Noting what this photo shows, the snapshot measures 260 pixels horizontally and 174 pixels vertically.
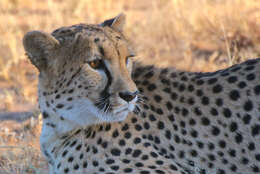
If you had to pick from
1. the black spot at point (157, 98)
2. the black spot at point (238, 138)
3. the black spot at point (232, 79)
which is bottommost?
the black spot at point (238, 138)

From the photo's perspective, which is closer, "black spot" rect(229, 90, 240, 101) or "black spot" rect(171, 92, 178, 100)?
"black spot" rect(229, 90, 240, 101)

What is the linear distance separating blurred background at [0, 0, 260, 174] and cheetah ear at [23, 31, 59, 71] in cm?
131

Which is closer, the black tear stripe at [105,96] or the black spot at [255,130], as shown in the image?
the black tear stripe at [105,96]

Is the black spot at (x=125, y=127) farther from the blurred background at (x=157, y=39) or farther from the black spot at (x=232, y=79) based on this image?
the blurred background at (x=157, y=39)

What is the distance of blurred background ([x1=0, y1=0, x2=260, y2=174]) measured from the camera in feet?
17.8

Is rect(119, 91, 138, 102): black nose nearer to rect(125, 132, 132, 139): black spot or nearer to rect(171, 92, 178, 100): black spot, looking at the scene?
rect(125, 132, 132, 139): black spot

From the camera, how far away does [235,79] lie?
322 centimetres

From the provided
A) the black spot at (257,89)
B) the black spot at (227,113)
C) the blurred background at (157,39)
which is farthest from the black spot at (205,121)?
the blurred background at (157,39)

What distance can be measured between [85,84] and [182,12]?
466cm

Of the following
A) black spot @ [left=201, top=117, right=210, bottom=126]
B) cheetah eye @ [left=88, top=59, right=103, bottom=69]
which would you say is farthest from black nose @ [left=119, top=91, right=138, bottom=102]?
black spot @ [left=201, top=117, right=210, bottom=126]

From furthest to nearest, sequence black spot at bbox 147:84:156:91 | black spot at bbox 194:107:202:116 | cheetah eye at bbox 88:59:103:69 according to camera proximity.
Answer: black spot at bbox 147:84:156:91 → black spot at bbox 194:107:202:116 → cheetah eye at bbox 88:59:103:69

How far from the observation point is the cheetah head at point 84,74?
2.94 metres

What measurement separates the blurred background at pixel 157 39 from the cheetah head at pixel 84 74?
1.31 metres

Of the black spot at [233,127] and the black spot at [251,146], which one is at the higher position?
the black spot at [233,127]
